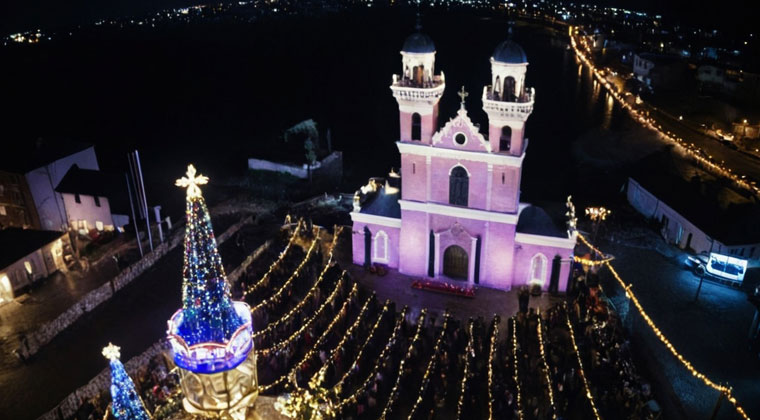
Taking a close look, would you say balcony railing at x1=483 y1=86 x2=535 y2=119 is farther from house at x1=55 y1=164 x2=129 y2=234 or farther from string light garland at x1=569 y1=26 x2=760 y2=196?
house at x1=55 y1=164 x2=129 y2=234

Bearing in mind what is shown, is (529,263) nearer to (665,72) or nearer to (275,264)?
(275,264)

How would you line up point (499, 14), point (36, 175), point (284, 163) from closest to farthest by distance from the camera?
point (36, 175) → point (284, 163) → point (499, 14)

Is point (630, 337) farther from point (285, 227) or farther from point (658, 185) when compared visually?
point (285, 227)

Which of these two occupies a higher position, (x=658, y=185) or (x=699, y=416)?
(x=658, y=185)

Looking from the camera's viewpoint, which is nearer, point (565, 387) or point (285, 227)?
point (565, 387)

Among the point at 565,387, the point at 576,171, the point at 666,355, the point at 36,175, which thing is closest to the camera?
the point at 565,387

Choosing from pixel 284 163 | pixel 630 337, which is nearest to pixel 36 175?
pixel 284 163
